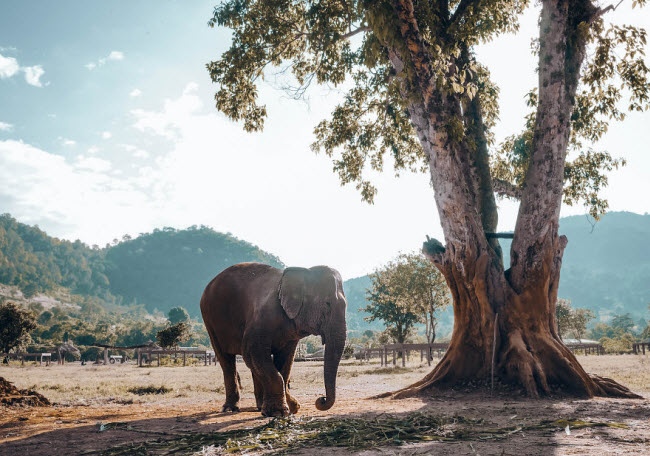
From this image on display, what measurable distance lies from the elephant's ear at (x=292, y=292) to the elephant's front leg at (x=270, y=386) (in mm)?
767

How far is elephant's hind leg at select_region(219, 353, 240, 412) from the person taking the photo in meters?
8.52

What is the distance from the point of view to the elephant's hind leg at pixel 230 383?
852 cm

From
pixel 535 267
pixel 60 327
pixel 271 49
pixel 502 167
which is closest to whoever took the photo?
pixel 535 267

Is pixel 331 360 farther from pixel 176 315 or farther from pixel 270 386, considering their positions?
pixel 176 315

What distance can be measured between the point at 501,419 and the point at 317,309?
287cm

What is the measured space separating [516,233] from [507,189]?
2.71 m

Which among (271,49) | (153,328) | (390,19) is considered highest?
(271,49)

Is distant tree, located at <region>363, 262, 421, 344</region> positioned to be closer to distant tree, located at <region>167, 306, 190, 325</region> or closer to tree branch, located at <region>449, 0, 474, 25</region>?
tree branch, located at <region>449, 0, 474, 25</region>

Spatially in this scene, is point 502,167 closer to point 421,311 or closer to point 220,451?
point 220,451

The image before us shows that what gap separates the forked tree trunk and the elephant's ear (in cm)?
416

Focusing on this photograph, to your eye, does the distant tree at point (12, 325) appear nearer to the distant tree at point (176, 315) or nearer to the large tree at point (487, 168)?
the large tree at point (487, 168)

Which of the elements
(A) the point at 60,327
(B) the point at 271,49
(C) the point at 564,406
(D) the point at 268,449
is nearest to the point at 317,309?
(D) the point at 268,449

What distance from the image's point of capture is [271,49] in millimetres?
13547

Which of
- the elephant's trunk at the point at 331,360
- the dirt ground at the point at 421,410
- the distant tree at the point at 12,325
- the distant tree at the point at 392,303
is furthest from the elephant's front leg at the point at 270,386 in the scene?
the distant tree at the point at 12,325
